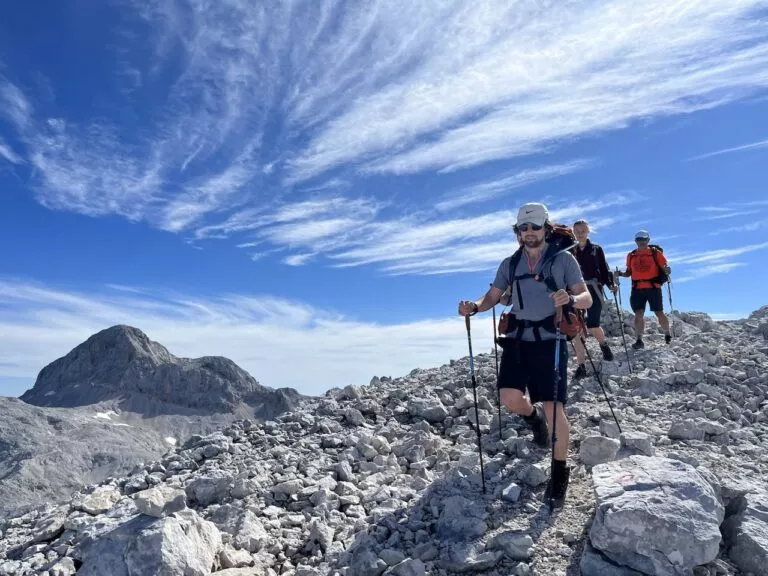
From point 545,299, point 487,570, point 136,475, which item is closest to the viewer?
point 487,570

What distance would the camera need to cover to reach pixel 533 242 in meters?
7.33

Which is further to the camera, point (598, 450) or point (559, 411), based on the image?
point (598, 450)

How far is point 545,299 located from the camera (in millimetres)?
7195

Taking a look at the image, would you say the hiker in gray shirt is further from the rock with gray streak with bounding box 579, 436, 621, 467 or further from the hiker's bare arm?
the rock with gray streak with bounding box 579, 436, 621, 467

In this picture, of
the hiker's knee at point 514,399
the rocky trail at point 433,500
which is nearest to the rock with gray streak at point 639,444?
the rocky trail at point 433,500

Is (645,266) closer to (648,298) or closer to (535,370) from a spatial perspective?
(648,298)

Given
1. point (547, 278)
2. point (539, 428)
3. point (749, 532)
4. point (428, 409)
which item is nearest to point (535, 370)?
point (547, 278)

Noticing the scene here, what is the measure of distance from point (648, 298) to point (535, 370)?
10.0 m

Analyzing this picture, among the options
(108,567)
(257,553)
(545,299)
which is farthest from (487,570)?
(108,567)

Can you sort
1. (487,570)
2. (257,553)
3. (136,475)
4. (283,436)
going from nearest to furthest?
(487,570)
(257,553)
(136,475)
(283,436)

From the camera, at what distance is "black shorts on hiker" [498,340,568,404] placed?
7.03 meters

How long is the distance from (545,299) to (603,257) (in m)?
6.84

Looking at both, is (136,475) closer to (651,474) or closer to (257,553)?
(257,553)

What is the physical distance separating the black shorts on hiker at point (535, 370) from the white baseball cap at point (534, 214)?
58.0 inches
